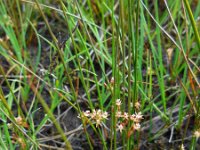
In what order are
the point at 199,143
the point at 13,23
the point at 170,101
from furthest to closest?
the point at 13,23
the point at 170,101
the point at 199,143

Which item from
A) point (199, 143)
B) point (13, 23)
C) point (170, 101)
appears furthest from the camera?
point (13, 23)

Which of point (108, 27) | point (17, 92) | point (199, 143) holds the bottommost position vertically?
point (199, 143)

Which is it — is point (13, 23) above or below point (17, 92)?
above

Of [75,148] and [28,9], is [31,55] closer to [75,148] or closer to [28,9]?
[28,9]

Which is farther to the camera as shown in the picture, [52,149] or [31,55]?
[31,55]

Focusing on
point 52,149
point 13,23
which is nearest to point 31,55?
point 13,23

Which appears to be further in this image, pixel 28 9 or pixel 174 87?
pixel 28 9

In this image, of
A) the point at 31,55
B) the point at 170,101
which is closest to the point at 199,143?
the point at 170,101

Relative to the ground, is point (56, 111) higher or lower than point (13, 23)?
lower

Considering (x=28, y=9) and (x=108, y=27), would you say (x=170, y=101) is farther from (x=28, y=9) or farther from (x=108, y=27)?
(x=28, y=9)
